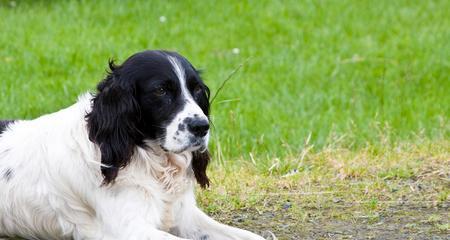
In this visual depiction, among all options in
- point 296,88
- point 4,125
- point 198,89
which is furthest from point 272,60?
point 198,89

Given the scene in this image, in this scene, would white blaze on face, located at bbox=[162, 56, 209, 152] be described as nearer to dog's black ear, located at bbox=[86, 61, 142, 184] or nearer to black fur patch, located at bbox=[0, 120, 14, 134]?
dog's black ear, located at bbox=[86, 61, 142, 184]

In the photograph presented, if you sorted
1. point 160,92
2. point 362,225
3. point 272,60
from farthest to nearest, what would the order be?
point 272,60, point 362,225, point 160,92

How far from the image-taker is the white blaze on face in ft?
16.5

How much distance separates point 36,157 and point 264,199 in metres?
1.61

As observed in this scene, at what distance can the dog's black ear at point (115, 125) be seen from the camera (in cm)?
512

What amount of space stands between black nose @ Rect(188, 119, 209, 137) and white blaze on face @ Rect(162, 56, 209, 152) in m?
0.02

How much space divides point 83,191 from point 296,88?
5.90m

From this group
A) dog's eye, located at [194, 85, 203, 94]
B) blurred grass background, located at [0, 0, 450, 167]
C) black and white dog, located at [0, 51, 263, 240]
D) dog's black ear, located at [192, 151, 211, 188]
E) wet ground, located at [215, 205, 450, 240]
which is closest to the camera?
black and white dog, located at [0, 51, 263, 240]

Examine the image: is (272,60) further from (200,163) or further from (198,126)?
(198,126)

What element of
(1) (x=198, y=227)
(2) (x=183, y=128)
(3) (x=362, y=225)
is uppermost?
(2) (x=183, y=128)

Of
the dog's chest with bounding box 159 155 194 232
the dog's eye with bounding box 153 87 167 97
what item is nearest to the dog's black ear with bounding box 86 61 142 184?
the dog's eye with bounding box 153 87 167 97

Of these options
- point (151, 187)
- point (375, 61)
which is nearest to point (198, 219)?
point (151, 187)

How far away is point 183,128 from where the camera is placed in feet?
16.5

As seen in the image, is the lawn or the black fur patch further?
the lawn
